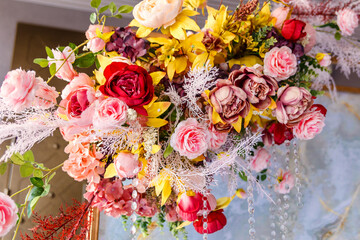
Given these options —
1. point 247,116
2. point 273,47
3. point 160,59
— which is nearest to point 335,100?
point 273,47

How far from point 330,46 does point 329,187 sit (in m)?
0.67

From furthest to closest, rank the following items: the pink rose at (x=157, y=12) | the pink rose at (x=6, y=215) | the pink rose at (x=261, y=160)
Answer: the pink rose at (x=261, y=160)
the pink rose at (x=157, y=12)
the pink rose at (x=6, y=215)

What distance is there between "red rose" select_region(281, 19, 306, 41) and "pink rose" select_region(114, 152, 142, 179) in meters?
0.61

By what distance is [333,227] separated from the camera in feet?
4.85

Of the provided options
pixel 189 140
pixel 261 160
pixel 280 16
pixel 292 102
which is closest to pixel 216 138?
pixel 189 140

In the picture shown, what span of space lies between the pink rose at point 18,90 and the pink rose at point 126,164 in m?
0.26

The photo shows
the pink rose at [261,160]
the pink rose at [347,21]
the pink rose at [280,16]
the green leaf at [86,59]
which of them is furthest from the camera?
the pink rose at [347,21]

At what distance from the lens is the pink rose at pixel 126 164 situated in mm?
833

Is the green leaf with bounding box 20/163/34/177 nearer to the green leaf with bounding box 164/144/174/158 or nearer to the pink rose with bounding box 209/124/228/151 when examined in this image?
the green leaf with bounding box 164/144/174/158

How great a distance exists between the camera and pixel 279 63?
92cm

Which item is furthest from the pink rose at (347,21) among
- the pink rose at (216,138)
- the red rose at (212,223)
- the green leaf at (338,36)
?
the red rose at (212,223)

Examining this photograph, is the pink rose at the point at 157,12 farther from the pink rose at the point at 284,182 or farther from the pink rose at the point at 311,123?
the pink rose at the point at 284,182

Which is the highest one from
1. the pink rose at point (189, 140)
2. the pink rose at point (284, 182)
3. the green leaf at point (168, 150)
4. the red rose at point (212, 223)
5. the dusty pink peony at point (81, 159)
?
the pink rose at point (189, 140)

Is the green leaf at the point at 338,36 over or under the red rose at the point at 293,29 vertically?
under
